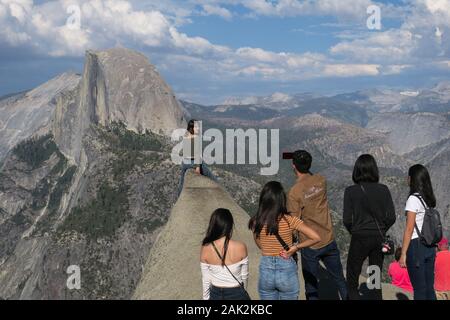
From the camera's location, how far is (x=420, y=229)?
424 inches

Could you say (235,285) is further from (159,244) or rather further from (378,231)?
(159,244)

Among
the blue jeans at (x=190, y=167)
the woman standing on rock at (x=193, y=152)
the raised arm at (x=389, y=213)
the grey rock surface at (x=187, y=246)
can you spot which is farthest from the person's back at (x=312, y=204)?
the blue jeans at (x=190, y=167)

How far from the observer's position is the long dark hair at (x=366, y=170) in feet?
36.6

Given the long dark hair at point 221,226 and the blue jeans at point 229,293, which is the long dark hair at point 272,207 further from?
the blue jeans at point 229,293

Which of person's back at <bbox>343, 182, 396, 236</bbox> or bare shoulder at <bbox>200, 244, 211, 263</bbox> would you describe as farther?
person's back at <bbox>343, 182, 396, 236</bbox>

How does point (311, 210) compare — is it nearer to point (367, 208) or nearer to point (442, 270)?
point (367, 208)

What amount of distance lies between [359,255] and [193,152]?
8010mm

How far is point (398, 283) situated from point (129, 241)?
152516 millimetres

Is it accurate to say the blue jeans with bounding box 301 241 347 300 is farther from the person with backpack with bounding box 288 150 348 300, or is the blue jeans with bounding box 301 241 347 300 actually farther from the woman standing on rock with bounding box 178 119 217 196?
the woman standing on rock with bounding box 178 119 217 196

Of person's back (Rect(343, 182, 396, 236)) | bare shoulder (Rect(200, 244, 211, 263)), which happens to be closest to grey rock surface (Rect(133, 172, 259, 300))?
person's back (Rect(343, 182, 396, 236))

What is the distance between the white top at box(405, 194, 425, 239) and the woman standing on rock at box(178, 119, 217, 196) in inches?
312

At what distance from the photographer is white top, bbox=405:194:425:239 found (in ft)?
35.0

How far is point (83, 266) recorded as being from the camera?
15150 cm
